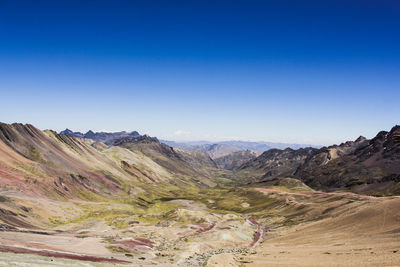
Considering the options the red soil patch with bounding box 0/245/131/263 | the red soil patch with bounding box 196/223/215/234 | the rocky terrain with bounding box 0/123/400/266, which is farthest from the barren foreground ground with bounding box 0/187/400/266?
the red soil patch with bounding box 196/223/215/234

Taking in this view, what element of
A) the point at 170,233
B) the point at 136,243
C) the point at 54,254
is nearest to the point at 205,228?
the point at 170,233

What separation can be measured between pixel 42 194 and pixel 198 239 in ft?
309

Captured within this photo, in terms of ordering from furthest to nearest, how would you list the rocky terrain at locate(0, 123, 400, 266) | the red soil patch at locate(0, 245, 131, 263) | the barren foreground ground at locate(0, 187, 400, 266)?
1. the rocky terrain at locate(0, 123, 400, 266)
2. the barren foreground ground at locate(0, 187, 400, 266)
3. the red soil patch at locate(0, 245, 131, 263)

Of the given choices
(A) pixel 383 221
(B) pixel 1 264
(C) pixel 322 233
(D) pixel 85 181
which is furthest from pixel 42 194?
(A) pixel 383 221

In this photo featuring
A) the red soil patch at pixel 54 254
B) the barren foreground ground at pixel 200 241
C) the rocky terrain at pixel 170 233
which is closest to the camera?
A: the red soil patch at pixel 54 254

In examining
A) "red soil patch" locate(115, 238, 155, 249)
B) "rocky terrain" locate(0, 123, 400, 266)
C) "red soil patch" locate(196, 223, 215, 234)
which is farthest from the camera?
"red soil patch" locate(196, 223, 215, 234)

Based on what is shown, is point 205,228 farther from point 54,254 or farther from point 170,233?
point 54,254

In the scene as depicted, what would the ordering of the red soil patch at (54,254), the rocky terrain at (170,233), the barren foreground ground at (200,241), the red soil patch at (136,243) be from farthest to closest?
the red soil patch at (136,243)
the rocky terrain at (170,233)
the barren foreground ground at (200,241)
the red soil patch at (54,254)

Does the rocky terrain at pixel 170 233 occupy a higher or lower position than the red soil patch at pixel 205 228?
higher

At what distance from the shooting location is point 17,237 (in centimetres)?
5788

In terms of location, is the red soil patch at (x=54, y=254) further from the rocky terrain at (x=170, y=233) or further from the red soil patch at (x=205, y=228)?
the red soil patch at (x=205, y=228)

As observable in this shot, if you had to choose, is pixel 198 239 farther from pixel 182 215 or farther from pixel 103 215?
pixel 103 215

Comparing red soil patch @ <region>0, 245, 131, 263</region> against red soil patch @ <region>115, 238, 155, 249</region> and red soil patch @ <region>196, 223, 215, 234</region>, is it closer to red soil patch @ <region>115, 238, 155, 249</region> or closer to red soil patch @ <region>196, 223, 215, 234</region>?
red soil patch @ <region>115, 238, 155, 249</region>

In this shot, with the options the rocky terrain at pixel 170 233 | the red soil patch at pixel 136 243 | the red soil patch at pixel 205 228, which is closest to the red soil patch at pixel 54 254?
the rocky terrain at pixel 170 233
